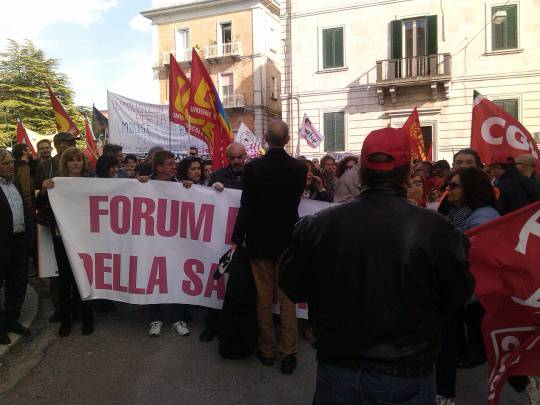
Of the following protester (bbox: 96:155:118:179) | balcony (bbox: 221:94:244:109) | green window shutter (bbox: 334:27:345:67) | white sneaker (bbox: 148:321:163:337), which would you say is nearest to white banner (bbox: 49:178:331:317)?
white sneaker (bbox: 148:321:163:337)

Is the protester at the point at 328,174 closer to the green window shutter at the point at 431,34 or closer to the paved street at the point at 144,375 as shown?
the paved street at the point at 144,375

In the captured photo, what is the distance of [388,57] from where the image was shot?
20.8m

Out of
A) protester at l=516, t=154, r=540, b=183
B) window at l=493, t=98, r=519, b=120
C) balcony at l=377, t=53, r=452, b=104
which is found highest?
balcony at l=377, t=53, r=452, b=104

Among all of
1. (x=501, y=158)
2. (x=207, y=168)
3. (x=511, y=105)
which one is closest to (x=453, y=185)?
(x=501, y=158)

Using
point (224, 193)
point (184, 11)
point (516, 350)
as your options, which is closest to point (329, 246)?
point (516, 350)

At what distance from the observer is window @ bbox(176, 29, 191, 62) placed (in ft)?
102

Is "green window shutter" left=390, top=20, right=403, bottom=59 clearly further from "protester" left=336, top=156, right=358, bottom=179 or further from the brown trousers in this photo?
the brown trousers

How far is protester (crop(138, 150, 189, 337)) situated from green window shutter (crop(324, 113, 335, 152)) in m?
16.8

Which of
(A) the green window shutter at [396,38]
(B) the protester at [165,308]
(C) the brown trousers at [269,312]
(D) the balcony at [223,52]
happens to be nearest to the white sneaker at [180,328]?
(B) the protester at [165,308]

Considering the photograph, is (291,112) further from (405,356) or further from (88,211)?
(405,356)

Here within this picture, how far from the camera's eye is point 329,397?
1936 millimetres

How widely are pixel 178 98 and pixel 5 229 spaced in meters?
3.55

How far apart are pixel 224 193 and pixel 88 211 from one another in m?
1.39

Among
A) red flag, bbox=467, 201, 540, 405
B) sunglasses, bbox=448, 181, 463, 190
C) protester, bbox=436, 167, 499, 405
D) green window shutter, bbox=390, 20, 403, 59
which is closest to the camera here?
red flag, bbox=467, 201, 540, 405
